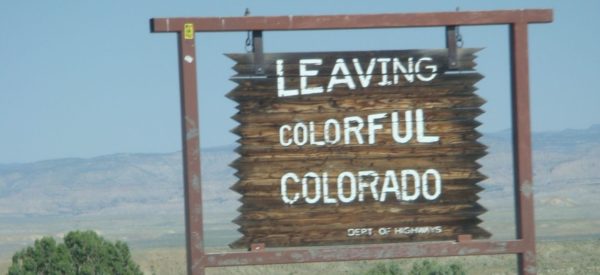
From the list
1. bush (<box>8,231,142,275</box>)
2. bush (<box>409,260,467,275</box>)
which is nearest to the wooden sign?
bush (<box>8,231,142,275</box>)

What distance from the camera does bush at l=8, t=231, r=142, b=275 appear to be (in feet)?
156

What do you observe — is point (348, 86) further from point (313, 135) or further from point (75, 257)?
point (75, 257)

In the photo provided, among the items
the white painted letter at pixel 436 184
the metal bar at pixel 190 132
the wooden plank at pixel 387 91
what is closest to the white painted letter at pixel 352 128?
the wooden plank at pixel 387 91

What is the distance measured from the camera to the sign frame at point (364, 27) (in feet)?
46.5

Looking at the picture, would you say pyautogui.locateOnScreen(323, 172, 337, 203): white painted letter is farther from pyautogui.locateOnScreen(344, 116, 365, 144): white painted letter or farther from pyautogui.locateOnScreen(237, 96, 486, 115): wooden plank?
pyautogui.locateOnScreen(237, 96, 486, 115): wooden plank

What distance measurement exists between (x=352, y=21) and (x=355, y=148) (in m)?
1.18

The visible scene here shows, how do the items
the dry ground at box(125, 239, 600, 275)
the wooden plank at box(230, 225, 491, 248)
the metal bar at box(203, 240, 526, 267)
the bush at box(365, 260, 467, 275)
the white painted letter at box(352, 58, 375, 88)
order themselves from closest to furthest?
the metal bar at box(203, 240, 526, 267) → the wooden plank at box(230, 225, 491, 248) → the white painted letter at box(352, 58, 375, 88) → the bush at box(365, 260, 467, 275) → the dry ground at box(125, 239, 600, 275)

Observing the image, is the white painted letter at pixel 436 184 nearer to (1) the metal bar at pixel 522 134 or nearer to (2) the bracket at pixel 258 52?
(1) the metal bar at pixel 522 134

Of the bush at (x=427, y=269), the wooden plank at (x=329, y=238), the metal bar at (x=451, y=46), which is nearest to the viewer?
the wooden plank at (x=329, y=238)

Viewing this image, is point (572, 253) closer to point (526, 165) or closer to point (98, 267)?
point (98, 267)

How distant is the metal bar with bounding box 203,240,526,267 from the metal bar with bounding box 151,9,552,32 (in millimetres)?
2063

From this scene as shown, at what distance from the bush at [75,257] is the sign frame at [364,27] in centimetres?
3362

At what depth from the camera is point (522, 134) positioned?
14.8 m

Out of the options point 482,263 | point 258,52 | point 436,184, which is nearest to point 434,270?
point 482,263
